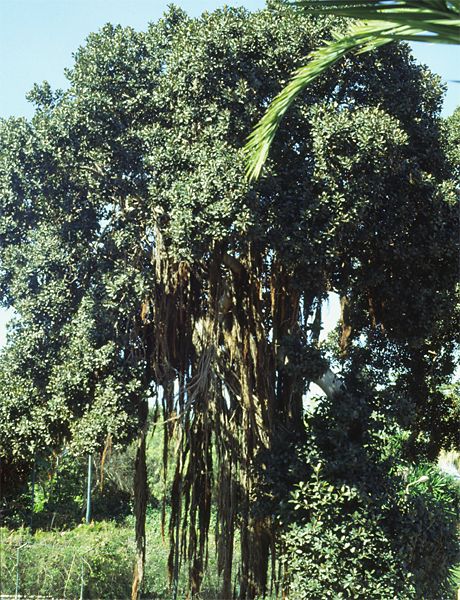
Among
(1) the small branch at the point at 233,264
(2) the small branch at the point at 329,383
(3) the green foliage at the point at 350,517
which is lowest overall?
(3) the green foliage at the point at 350,517

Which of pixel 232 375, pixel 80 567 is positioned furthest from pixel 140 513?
pixel 80 567

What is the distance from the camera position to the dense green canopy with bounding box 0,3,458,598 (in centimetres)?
745

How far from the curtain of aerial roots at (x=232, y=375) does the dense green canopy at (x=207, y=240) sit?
0.07 feet

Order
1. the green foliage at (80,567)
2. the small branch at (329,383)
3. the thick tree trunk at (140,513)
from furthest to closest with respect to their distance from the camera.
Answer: the green foliage at (80,567) < the thick tree trunk at (140,513) < the small branch at (329,383)

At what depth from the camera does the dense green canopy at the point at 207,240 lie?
24.4ft

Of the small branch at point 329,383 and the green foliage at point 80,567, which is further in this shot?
the green foliage at point 80,567

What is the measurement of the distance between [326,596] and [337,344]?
4.09 meters

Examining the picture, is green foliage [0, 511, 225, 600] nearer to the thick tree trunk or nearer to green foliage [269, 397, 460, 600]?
the thick tree trunk

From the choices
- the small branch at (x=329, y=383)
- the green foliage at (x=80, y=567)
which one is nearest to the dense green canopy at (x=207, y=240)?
the small branch at (x=329, y=383)

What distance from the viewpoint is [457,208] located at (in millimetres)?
8578

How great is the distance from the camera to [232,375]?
848 centimetres

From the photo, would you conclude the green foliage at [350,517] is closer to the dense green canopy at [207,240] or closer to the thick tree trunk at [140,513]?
the dense green canopy at [207,240]

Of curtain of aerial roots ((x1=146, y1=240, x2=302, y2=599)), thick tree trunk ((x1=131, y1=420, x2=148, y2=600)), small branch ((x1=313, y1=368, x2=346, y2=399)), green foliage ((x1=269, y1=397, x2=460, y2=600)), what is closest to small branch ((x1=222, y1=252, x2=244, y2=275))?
curtain of aerial roots ((x1=146, y1=240, x2=302, y2=599))

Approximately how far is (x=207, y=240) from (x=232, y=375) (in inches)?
69.5
